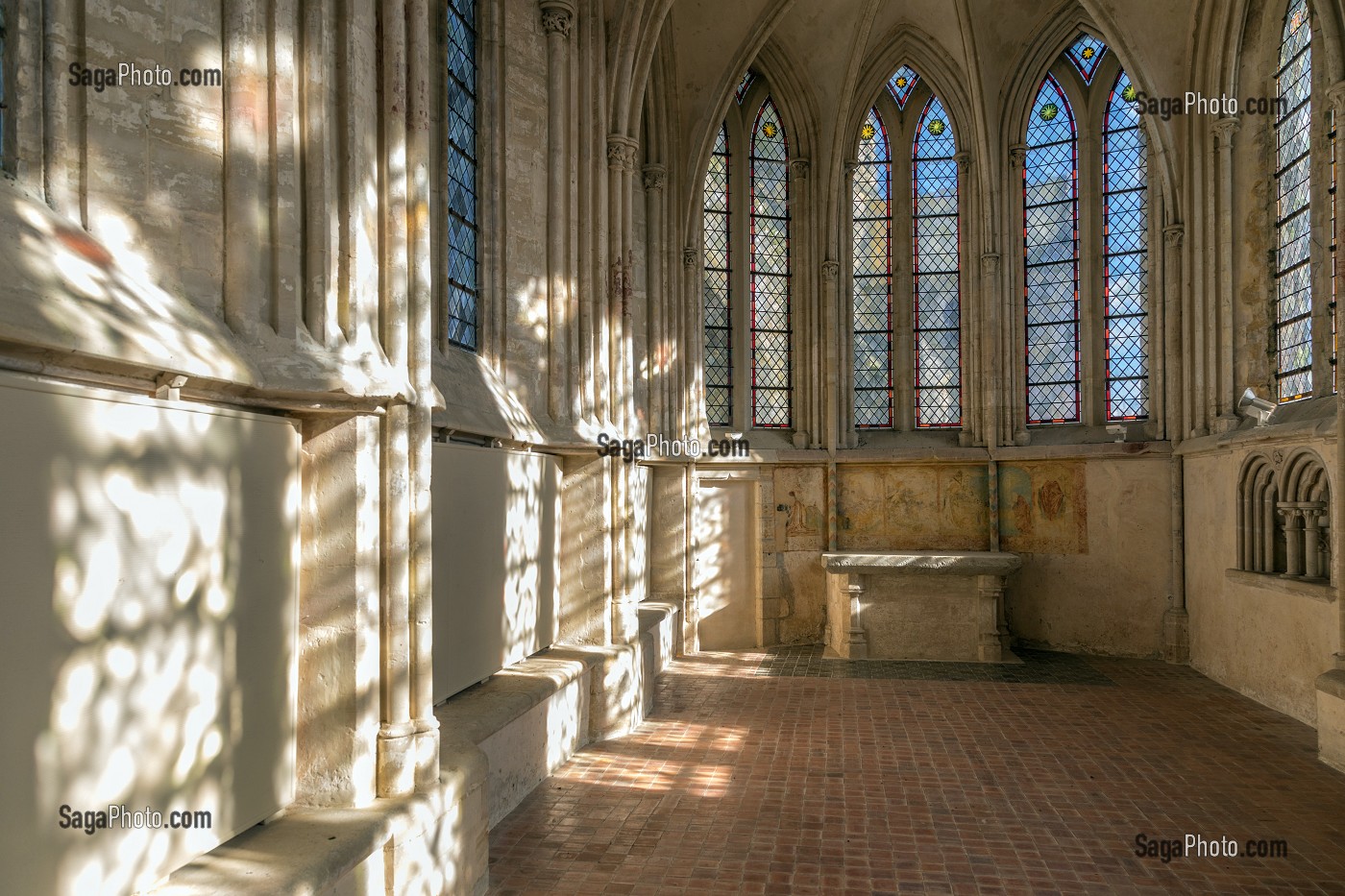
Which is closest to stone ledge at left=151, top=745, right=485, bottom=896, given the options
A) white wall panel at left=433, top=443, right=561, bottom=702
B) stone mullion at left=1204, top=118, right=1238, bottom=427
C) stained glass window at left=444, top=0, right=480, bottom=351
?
white wall panel at left=433, top=443, right=561, bottom=702

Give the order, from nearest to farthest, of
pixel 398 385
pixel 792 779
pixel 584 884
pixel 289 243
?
pixel 289 243, pixel 398 385, pixel 584 884, pixel 792 779

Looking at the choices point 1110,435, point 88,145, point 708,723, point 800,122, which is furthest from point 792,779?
point 800,122

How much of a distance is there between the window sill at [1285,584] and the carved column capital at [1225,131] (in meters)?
5.18

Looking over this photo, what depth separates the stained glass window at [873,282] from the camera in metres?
15.6

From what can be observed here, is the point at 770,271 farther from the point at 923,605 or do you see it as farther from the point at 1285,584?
the point at 1285,584

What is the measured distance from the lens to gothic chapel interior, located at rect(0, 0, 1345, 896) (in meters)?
3.67

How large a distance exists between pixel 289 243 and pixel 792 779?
5.66m

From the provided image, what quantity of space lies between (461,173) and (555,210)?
113cm

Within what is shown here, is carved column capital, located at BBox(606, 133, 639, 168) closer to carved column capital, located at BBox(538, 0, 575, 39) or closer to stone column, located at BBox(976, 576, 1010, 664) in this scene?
carved column capital, located at BBox(538, 0, 575, 39)

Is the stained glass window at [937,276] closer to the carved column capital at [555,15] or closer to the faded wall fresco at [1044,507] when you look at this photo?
the faded wall fresco at [1044,507]

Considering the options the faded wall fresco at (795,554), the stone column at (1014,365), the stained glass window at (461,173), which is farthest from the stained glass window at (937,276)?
the stained glass window at (461,173)

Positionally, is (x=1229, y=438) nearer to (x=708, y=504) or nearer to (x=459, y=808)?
(x=708, y=504)

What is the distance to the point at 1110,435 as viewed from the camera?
13969mm

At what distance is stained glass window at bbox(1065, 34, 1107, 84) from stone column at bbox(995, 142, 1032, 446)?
1304 millimetres
